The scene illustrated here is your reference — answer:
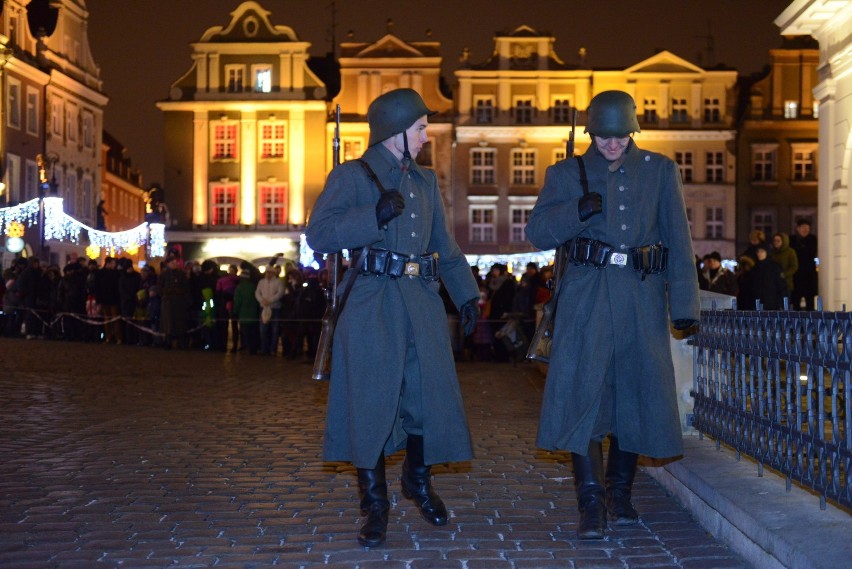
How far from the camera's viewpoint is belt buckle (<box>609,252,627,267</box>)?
618cm

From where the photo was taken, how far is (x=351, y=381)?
20.0ft

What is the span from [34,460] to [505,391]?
7.34m

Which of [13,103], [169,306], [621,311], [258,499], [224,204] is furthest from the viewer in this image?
[224,204]

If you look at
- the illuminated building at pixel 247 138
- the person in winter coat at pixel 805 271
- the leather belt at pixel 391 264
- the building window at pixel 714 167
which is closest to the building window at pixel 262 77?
the illuminated building at pixel 247 138

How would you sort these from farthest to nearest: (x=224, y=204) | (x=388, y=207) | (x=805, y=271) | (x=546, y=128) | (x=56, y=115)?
1. (x=224, y=204)
2. (x=546, y=128)
3. (x=56, y=115)
4. (x=805, y=271)
5. (x=388, y=207)

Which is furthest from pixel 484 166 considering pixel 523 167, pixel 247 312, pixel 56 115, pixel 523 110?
pixel 247 312

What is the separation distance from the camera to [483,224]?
57531 millimetres

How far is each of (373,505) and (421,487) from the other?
43 cm

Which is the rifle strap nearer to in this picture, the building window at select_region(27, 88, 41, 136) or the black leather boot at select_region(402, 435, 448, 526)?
the black leather boot at select_region(402, 435, 448, 526)

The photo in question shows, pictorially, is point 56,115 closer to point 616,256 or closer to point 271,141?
point 271,141

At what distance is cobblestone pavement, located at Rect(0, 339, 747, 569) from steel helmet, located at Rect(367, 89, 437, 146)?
190 cm

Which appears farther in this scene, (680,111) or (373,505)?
(680,111)

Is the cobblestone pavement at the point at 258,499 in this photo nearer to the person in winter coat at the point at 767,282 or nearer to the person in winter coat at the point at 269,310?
the person in winter coat at the point at 767,282

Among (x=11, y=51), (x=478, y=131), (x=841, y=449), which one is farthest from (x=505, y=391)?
(x=478, y=131)
